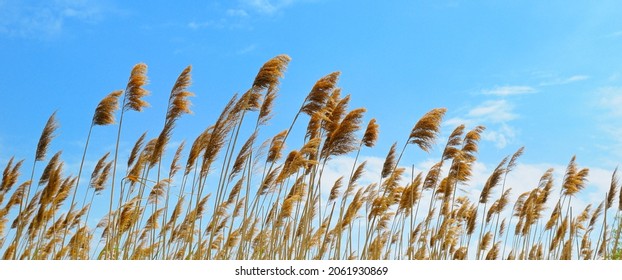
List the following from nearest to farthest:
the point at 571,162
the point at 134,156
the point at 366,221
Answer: the point at 134,156 < the point at 366,221 < the point at 571,162

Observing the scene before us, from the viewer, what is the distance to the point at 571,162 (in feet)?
30.0

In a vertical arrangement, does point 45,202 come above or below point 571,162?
below

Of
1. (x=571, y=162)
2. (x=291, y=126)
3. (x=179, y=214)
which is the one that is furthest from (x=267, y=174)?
(x=571, y=162)

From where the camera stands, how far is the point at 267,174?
6305mm

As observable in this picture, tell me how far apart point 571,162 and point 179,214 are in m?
5.63

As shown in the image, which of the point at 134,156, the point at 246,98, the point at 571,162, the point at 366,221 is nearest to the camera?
the point at 246,98
